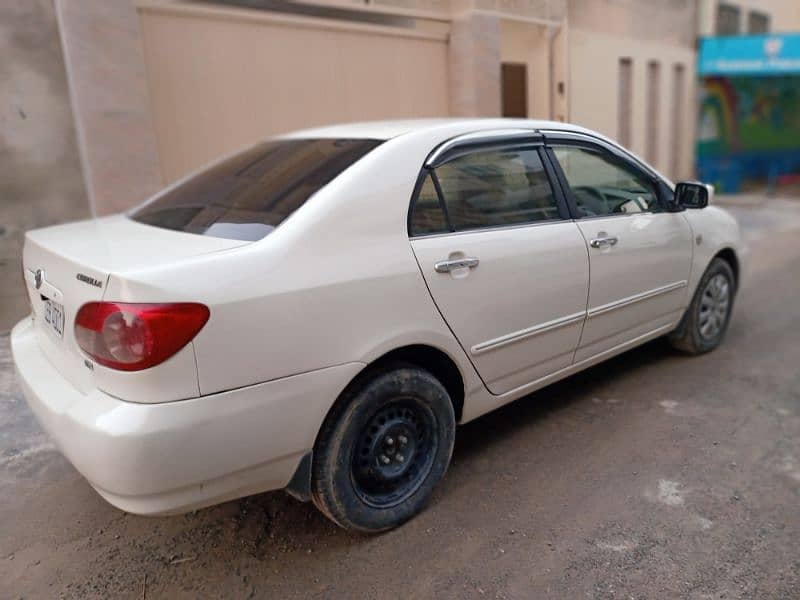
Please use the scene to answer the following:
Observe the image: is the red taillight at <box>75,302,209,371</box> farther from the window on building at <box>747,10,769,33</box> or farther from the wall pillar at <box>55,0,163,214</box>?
the window on building at <box>747,10,769,33</box>

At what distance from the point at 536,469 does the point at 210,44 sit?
15.9 feet

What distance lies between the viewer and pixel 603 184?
371 centimetres

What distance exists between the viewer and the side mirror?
3920 millimetres

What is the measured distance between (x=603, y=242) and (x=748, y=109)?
1555 centimetres

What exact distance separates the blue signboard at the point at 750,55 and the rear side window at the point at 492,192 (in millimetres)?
11717

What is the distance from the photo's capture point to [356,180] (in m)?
2.60

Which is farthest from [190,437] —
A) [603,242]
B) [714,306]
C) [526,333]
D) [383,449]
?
[714,306]

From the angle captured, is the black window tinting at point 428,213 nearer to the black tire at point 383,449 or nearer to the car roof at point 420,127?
the car roof at point 420,127

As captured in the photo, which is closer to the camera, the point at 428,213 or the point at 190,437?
the point at 190,437

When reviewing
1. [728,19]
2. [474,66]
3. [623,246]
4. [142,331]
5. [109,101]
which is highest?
[728,19]

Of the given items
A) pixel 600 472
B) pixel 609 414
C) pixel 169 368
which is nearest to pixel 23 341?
pixel 169 368

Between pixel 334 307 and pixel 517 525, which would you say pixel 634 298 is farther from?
pixel 334 307

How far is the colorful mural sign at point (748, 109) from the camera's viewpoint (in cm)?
1262

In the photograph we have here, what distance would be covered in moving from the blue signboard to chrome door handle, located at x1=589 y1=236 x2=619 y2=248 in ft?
37.6
